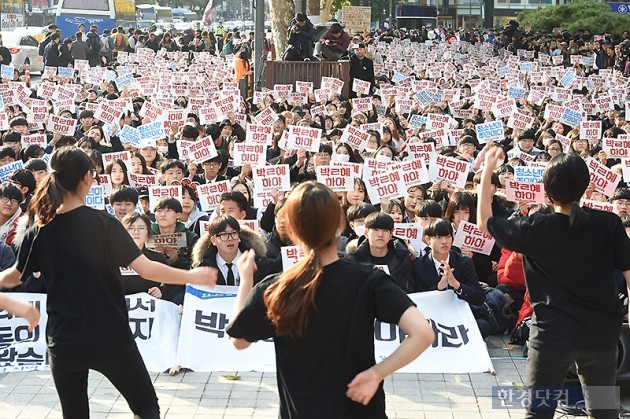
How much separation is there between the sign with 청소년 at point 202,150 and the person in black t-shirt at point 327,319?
8.23 metres

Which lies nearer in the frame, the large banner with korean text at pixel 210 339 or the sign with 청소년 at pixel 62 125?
the large banner with korean text at pixel 210 339

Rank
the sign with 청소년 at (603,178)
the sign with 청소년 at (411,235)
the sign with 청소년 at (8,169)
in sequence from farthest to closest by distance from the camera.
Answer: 1. the sign with 청소년 at (8,169)
2. the sign with 청소년 at (603,178)
3. the sign with 청소년 at (411,235)

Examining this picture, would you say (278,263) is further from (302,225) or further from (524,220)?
(302,225)

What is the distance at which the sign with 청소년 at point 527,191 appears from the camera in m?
9.38

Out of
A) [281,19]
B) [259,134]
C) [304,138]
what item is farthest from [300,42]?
[304,138]

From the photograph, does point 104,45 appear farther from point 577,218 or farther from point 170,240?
point 577,218

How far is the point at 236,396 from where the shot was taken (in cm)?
674

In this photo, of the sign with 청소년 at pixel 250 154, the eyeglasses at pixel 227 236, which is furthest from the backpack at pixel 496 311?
the sign with 청소년 at pixel 250 154

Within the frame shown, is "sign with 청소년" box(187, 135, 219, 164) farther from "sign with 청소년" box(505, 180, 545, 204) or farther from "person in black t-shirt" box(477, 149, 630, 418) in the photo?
"person in black t-shirt" box(477, 149, 630, 418)

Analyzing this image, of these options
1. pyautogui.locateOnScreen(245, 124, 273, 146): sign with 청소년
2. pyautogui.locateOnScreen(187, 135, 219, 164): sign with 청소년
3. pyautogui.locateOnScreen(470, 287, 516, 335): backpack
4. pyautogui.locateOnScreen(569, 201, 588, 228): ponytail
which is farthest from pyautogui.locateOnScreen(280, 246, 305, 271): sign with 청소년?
pyautogui.locateOnScreen(245, 124, 273, 146): sign with 청소년

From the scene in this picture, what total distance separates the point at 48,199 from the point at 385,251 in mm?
3631

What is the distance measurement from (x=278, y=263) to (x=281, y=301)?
4.31 m

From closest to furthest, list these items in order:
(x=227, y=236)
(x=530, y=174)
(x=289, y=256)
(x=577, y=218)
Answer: (x=577, y=218)
(x=227, y=236)
(x=289, y=256)
(x=530, y=174)

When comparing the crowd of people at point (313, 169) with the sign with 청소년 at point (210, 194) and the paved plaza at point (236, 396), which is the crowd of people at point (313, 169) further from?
the paved plaza at point (236, 396)
